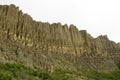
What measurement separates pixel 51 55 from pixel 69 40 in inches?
1133

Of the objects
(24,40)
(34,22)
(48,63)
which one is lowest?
(48,63)

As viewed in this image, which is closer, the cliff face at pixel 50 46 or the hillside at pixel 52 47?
the hillside at pixel 52 47

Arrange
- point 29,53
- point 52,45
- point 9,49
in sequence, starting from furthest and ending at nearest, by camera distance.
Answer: point 52,45 → point 29,53 → point 9,49

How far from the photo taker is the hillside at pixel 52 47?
12288cm

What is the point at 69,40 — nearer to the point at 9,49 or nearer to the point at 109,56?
the point at 109,56

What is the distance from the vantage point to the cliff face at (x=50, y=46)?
12350 cm

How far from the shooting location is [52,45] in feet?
505

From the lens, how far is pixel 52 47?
152750mm

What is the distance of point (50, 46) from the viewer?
153 metres

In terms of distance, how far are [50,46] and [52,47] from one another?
93 cm

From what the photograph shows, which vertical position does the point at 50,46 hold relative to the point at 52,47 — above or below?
above

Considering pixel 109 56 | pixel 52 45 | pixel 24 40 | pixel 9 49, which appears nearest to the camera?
pixel 9 49

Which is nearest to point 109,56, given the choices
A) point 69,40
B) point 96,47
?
point 96,47

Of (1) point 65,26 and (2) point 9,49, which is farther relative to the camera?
(1) point 65,26
